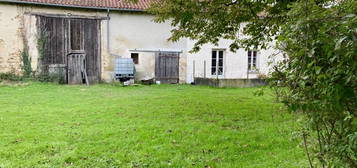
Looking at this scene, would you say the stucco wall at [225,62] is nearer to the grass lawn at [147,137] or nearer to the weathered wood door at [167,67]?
the weathered wood door at [167,67]

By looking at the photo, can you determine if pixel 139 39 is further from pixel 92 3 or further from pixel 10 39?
pixel 10 39

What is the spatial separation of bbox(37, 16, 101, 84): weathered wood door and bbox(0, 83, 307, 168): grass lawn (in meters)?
7.65

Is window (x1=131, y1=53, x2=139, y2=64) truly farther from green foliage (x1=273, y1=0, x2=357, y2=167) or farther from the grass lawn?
green foliage (x1=273, y1=0, x2=357, y2=167)

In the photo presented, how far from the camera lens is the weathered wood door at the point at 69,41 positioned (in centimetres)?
1448

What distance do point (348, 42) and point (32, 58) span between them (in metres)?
15.1

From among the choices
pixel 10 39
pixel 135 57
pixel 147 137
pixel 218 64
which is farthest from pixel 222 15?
pixel 10 39

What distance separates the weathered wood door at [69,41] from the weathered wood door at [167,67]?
10.3ft

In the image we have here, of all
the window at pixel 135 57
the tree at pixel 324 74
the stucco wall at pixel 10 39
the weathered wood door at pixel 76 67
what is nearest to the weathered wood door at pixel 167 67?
the window at pixel 135 57

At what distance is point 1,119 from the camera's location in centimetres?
591

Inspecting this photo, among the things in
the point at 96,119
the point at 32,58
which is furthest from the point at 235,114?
the point at 32,58

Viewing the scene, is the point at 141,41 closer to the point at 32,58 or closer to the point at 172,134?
the point at 32,58

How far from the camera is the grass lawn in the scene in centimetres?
363

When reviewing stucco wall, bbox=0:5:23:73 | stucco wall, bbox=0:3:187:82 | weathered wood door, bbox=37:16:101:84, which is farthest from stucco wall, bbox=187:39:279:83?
stucco wall, bbox=0:5:23:73

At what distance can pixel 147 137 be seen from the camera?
181 inches
